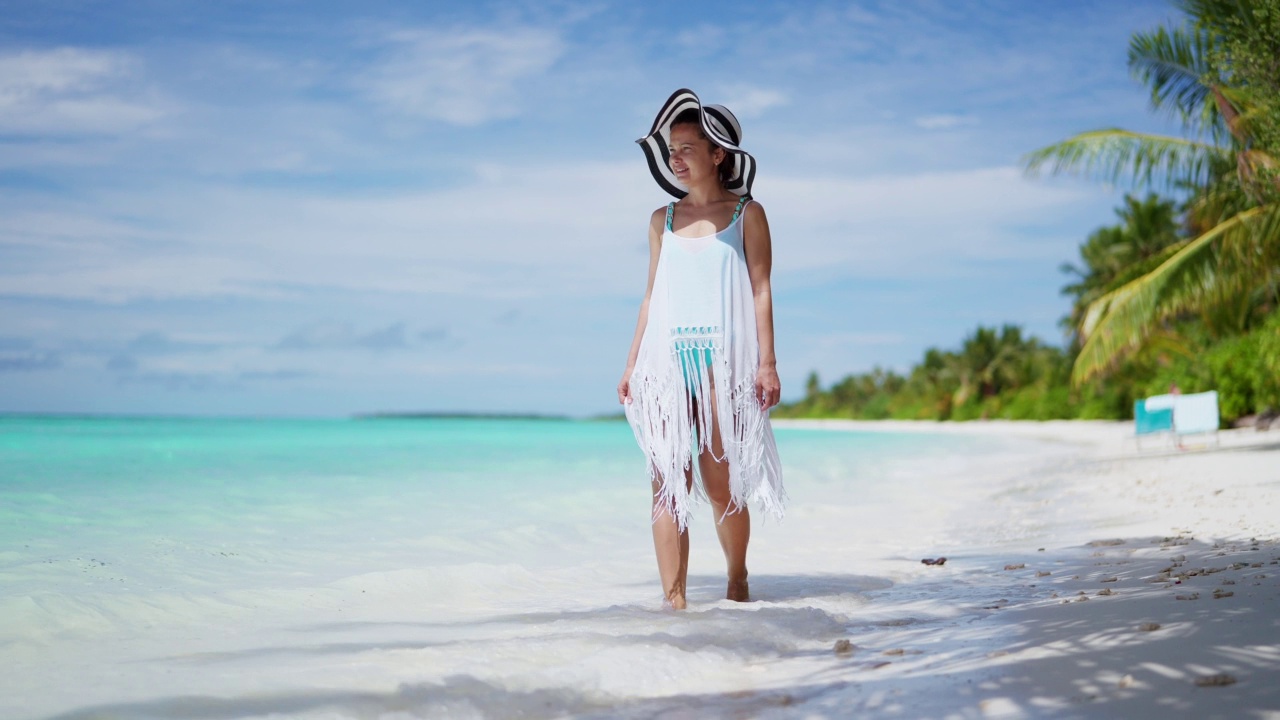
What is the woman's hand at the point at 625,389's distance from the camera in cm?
383

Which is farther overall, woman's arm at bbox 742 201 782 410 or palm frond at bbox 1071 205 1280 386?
palm frond at bbox 1071 205 1280 386

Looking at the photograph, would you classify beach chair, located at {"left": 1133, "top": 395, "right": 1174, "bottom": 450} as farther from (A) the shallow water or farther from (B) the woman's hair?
(B) the woman's hair

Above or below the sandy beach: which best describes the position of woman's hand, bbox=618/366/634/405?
above

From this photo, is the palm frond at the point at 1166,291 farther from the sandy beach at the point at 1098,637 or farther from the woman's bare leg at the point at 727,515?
the woman's bare leg at the point at 727,515

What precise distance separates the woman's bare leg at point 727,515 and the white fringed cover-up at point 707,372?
0.16 ft

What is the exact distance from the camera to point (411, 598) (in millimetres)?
4402

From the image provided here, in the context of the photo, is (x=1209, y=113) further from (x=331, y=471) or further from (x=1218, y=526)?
(x=331, y=471)

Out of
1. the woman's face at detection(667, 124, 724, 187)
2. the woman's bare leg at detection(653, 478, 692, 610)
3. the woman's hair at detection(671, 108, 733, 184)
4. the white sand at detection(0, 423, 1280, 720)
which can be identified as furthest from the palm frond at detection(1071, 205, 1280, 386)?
the woman's bare leg at detection(653, 478, 692, 610)

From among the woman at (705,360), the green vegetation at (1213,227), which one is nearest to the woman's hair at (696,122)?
the woman at (705,360)

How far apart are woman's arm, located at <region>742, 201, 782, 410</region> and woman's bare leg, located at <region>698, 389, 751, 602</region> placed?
221 mm

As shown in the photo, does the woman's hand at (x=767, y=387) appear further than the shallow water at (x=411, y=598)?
Yes

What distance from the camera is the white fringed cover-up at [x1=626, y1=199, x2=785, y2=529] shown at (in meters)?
3.66

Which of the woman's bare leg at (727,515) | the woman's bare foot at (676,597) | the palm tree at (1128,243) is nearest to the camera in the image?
the woman's bare foot at (676,597)

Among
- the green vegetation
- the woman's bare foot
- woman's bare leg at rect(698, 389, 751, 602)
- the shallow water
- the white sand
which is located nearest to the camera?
the white sand
